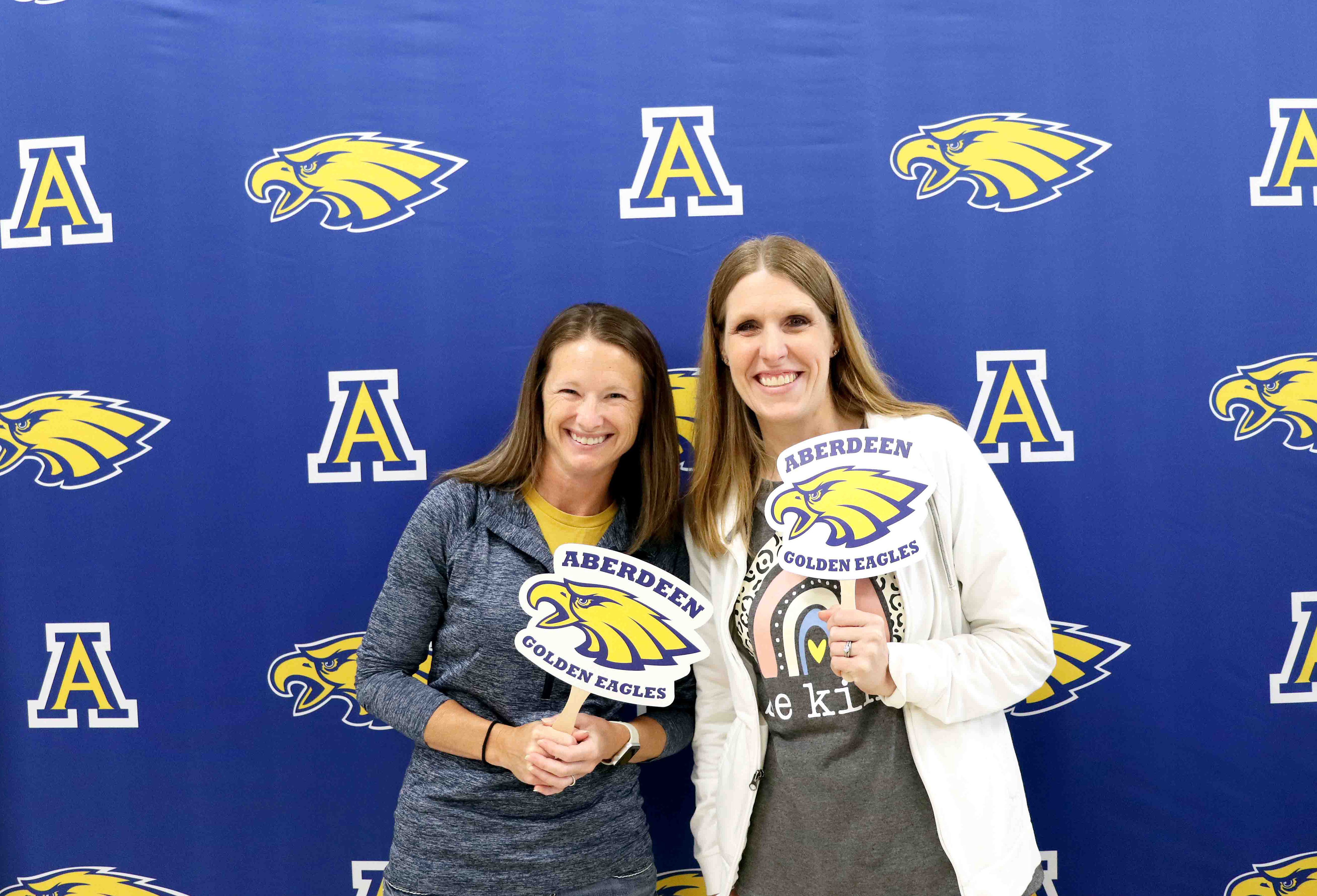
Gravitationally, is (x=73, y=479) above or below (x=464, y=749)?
above

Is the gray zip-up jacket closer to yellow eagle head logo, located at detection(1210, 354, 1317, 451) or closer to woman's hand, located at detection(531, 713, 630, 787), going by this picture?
woman's hand, located at detection(531, 713, 630, 787)

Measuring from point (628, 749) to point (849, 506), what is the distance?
0.53m

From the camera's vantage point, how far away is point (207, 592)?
1.89m

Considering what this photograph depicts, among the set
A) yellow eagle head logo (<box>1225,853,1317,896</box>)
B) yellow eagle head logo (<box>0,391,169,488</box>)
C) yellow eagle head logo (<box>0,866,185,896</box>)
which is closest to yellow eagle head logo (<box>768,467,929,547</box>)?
yellow eagle head logo (<box>1225,853,1317,896</box>)

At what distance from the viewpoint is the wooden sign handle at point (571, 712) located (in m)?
1.30

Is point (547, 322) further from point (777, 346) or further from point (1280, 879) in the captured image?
point (1280, 879)

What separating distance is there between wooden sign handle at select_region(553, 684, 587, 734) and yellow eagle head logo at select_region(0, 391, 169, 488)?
1179 mm

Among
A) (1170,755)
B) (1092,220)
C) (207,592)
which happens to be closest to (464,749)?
(207,592)

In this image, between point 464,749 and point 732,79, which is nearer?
point 464,749

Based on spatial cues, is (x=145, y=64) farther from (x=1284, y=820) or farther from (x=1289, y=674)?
(x=1284, y=820)

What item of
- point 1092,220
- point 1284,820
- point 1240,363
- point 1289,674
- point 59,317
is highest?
point 1092,220

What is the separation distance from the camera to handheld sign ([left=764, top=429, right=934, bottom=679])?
129 cm

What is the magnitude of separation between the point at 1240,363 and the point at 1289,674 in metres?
0.64

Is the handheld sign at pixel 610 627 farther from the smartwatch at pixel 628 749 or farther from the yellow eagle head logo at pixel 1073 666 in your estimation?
the yellow eagle head logo at pixel 1073 666
